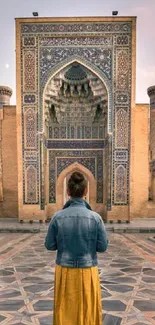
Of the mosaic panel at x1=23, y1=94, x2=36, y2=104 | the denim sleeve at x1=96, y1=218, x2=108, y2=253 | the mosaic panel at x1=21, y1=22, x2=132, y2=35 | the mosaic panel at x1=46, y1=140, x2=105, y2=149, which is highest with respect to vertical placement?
the mosaic panel at x1=21, y1=22, x2=132, y2=35

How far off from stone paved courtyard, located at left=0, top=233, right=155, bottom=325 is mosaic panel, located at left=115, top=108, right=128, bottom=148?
4499mm

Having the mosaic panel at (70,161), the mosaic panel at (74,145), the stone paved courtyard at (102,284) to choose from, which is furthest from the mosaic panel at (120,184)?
the stone paved courtyard at (102,284)

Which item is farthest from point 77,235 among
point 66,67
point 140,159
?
point 140,159

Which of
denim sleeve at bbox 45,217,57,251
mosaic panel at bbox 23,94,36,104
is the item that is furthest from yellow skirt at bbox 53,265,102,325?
mosaic panel at bbox 23,94,36,104

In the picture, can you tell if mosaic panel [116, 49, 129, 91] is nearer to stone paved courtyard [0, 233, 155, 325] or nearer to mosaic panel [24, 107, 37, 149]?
mosaic panel [24, 107, 37, 149]

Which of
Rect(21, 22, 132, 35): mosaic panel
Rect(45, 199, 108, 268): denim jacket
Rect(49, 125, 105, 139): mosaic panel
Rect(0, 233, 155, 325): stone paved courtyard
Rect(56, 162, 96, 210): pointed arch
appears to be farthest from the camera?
Rect(49, 125, 105, 139): mosaic panel

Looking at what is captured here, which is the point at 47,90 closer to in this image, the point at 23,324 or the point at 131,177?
the point at 131,177

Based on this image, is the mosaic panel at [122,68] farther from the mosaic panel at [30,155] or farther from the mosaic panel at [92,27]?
the mosaic panel at [30,155]

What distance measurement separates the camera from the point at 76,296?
161 centimetres

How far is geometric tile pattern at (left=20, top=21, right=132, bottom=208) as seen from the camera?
971 cm

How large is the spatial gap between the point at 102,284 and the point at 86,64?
8037 millimetres

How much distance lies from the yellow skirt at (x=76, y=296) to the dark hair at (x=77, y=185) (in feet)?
1.41

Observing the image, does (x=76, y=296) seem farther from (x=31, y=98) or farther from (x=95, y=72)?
(x=95, y=72)

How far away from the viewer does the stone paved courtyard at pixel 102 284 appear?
8.43 ft
